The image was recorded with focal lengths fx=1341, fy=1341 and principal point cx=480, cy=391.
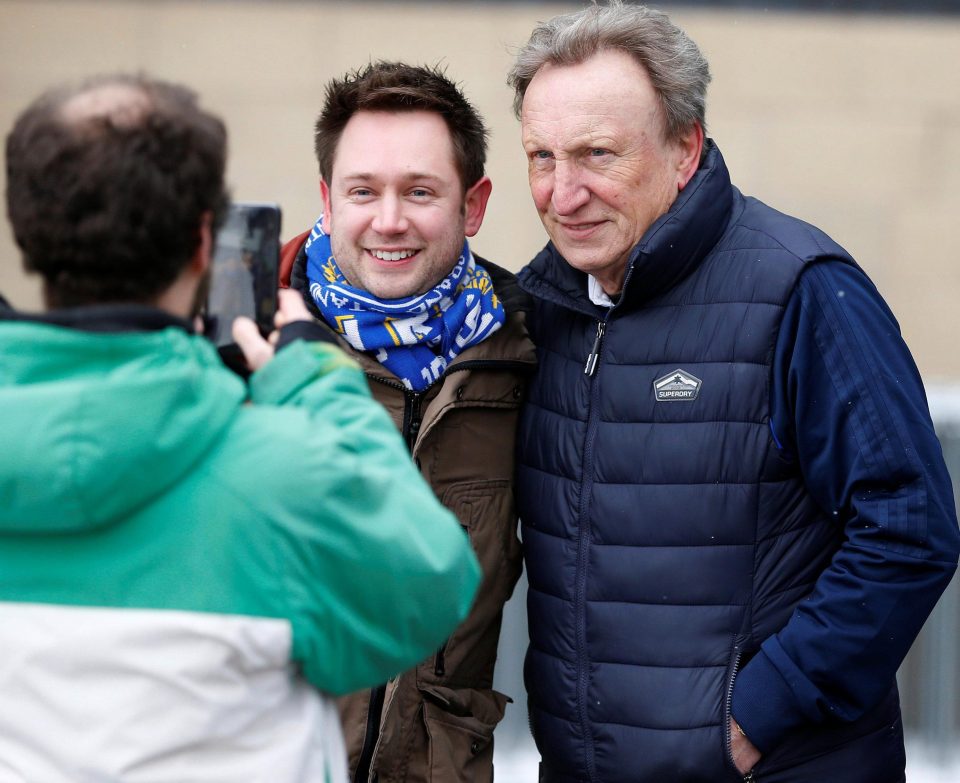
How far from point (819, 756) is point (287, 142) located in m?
3.62

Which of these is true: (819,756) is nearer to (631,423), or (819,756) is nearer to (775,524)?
(775,524)

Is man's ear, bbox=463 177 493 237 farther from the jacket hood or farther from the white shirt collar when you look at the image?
the jacket hood

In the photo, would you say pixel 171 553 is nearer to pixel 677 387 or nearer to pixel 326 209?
pixel 677 387

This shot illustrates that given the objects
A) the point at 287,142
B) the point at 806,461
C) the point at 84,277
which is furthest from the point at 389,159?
the point at 287,142

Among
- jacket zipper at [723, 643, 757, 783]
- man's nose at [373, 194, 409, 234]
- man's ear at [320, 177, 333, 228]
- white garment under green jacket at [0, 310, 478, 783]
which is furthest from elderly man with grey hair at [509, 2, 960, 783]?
white garment under green jacket at [0, 310, 478, 783]

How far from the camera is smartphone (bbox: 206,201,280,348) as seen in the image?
6.32ft

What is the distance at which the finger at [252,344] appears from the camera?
183cm

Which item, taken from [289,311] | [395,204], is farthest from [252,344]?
[395,204]

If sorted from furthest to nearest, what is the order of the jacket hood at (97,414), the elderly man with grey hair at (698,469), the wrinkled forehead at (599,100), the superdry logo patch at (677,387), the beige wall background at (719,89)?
the beige wall background at (719,89) < the wrinkled forehead at (599,100) < the superdry logo patch at (677,387) < the elderly man with grey hair at (698,469) < the jacket hood at (97,414)

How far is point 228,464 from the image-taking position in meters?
1.61

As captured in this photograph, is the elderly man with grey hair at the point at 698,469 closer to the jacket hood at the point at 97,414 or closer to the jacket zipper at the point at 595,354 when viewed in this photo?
the jacket zipper at the point at 595,354

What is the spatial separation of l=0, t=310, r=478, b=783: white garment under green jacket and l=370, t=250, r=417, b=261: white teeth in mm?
1084

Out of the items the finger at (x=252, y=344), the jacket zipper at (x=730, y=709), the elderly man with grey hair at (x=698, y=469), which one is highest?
the finger at (x=252, y=344)

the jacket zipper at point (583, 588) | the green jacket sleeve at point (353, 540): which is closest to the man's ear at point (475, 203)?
the jacket zipper at point (583, 588)
